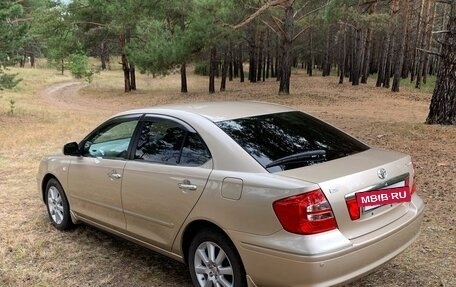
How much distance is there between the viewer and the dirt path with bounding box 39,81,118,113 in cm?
2390

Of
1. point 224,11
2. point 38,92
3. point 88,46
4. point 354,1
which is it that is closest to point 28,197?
point 224,11

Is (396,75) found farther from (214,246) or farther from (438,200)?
(214,246)

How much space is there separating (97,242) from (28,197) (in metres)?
2.32

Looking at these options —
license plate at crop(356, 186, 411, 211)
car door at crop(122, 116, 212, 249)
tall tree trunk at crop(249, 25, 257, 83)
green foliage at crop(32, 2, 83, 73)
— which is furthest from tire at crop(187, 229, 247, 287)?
tall tree trunk at crop(249, 25, 257, 83)

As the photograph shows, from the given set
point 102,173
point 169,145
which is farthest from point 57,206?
point 169,145

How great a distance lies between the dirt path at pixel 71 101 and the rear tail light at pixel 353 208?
20.9 metres

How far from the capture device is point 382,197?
10.5 ft

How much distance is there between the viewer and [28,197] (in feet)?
21.9

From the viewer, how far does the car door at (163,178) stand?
3.52 meters

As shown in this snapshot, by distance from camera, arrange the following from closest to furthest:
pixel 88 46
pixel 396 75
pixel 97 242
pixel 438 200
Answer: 1. pixel 97 242
2. pixel 438 200
3. pixel 396 75
4. pixel 88 46

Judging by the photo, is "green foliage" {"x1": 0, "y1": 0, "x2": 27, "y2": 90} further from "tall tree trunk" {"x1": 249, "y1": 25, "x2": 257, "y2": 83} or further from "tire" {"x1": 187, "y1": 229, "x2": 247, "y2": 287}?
"tall tree trunk" {"x1": 249, "y1": 25, "x2": 257, "y2": 83}

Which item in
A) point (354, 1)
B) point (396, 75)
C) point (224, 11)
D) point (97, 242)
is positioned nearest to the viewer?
point (97, 242)

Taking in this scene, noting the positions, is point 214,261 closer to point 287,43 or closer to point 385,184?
point 385,184

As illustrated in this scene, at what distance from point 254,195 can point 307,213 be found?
1.25ft
